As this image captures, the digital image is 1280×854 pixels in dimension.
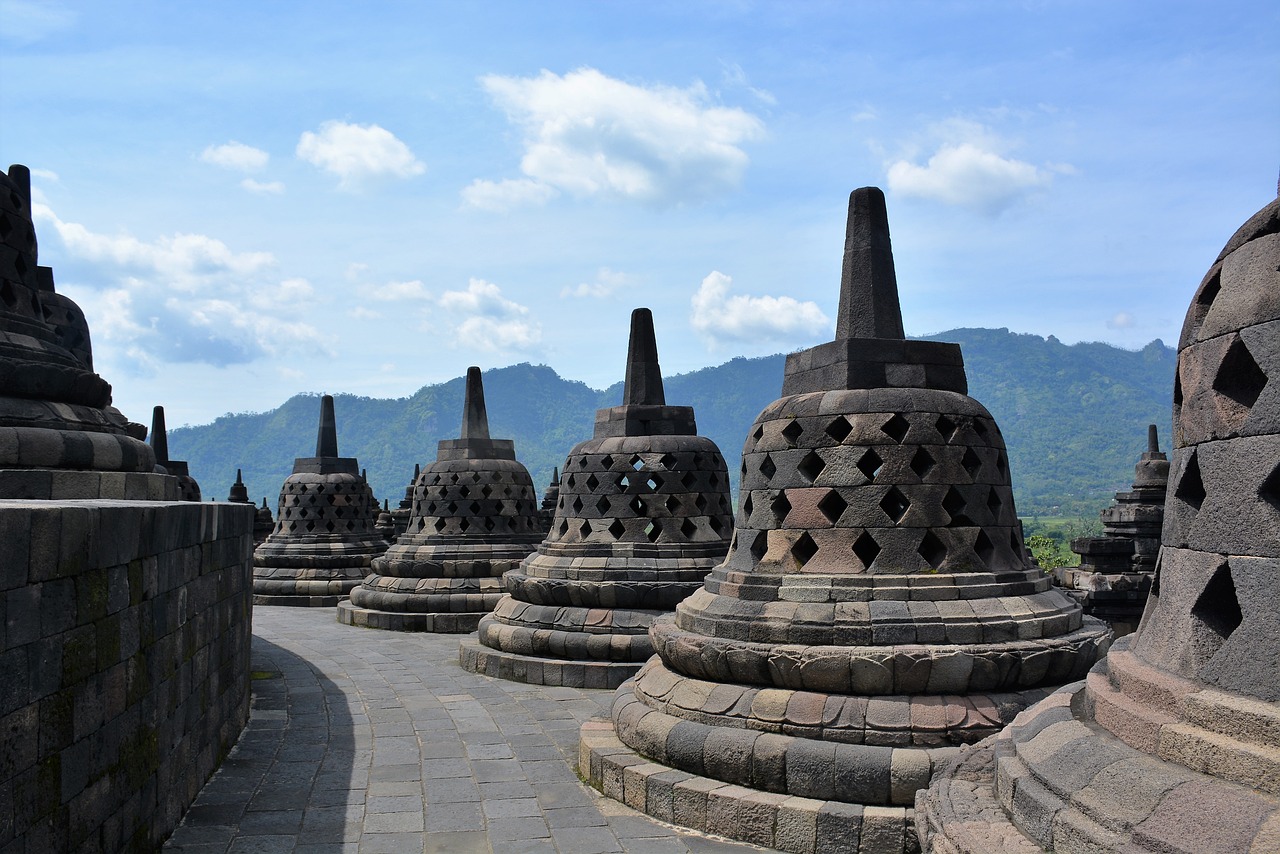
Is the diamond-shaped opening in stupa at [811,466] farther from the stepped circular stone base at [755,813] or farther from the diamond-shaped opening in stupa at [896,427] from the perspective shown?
the stepped circular stone base at [755,813]

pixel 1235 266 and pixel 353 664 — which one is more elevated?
pixel 1235 266

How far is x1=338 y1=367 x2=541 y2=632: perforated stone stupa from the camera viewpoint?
1501 cm

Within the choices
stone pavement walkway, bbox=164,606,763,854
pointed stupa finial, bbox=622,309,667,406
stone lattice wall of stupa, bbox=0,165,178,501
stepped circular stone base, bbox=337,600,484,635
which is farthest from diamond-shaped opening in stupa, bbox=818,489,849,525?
stepped circular stone base, bbox=337,600,484,635

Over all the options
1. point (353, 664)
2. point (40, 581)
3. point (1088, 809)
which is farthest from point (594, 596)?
point (1088, 809)

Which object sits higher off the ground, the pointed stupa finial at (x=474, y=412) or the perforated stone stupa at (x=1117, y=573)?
the pointed stupa finial at (x=474, y=412)

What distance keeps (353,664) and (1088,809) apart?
10256mm

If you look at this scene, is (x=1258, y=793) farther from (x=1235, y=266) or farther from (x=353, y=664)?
(x=353, y=664)

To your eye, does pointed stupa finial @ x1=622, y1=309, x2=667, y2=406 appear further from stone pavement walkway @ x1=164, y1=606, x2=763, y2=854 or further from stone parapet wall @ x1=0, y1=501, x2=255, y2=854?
stone parapet wall @ x1=0, y1=501, x2=255, y2=854

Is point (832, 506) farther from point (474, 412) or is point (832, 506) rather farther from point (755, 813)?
point (474, 412)

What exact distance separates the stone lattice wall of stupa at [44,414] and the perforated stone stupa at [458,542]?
7.52 meters

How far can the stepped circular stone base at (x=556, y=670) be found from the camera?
408 inches

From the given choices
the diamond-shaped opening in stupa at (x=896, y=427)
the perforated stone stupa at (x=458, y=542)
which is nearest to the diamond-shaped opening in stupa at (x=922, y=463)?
the diamond-shaped opening in stupa at (x=896, y=427)

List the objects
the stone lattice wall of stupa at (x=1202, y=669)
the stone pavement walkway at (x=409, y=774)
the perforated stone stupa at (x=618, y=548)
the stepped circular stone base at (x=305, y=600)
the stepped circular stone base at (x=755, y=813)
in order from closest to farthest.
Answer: the stone lattice wall of stupa at (x=1202, y=669), the stepped circular stone base at (x=755, y=813), the stone pavement walkway at (x=409, y=774), the perforated stone stupa at (x=618, y=548), the stepped circular stone base at (x=305, y=600)

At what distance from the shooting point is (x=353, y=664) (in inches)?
472
